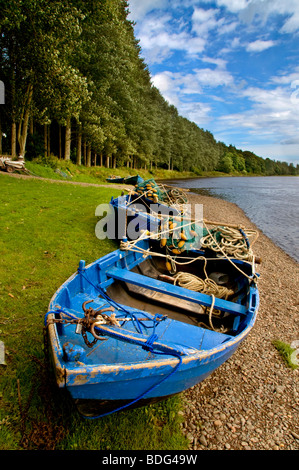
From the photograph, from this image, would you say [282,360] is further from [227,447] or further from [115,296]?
[115,296]

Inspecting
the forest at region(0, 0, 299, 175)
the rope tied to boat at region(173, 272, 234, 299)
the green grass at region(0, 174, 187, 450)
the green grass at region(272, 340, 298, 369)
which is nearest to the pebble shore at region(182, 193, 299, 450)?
the green grass at region(272, 340, 298, 369)

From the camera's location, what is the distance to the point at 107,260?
4898mm

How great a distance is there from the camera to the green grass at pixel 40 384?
2847 millimetres

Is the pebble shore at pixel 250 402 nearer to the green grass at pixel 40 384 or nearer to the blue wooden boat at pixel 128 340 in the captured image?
the green grass at pixel 40 384

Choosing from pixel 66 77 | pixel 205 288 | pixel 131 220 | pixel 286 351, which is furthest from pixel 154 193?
pixel 66 77

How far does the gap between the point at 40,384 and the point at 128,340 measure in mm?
1597

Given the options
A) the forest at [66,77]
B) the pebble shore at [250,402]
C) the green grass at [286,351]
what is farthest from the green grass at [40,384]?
the forest at [66,77]

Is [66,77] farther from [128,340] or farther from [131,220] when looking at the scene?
[128,340]

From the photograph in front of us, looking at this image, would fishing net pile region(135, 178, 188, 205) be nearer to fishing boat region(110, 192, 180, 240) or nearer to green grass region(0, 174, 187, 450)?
fishing boat region(110, 192, 180, 240)

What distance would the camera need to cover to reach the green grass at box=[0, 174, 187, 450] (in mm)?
2847

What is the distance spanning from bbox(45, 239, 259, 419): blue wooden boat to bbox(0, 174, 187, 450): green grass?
41 cm

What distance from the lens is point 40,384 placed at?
130 inches

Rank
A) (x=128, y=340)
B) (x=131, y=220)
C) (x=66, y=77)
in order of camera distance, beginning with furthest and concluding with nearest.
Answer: (x=66, y=77) → (x=131, y=220) → (x=128, y=340)

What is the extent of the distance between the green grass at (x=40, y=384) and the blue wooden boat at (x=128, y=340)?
0.41 m
